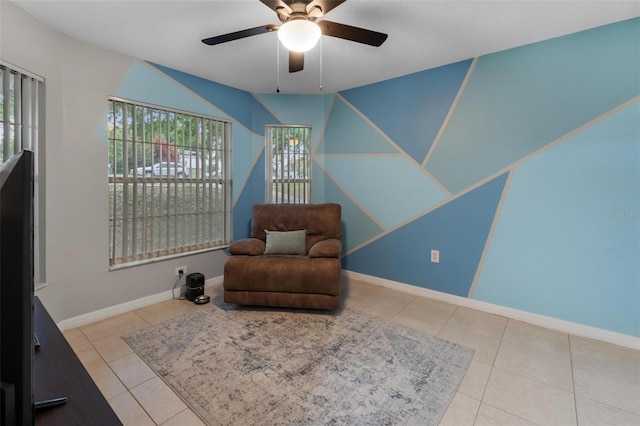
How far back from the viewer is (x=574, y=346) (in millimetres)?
2264

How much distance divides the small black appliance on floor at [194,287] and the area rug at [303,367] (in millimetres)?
355

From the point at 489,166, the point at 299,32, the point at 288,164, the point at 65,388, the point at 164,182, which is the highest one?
the point at 299,32

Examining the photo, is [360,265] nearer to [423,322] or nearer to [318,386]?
[423,322]

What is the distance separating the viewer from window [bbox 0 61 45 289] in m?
2.05

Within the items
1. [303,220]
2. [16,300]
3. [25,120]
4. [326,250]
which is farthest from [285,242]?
[16,300]

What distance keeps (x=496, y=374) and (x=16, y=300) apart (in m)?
2.39

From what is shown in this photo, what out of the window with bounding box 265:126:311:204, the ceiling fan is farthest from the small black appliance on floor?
the ceiling fan

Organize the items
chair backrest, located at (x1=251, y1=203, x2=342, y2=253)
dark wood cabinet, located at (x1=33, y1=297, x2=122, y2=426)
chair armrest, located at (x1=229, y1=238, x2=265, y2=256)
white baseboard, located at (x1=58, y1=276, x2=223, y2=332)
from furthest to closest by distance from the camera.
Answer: chair backrest, located at (x1=251, y1=203, x2=342, y2=253)
chair armrest, located at (x1=229, y1=238, x2=265, y2=256)
white baseboard, located at (x1=58, y1=276, x2=223, y2=332)
dark wood cabinet, located at (x1=33, y1=297, x2=122, y2=426)

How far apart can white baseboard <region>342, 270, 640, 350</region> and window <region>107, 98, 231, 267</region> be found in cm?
228

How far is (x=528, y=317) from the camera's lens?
8.68 ft

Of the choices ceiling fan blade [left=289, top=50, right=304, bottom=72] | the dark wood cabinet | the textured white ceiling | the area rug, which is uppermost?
the textured white ceiling

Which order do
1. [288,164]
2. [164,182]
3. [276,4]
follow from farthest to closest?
[288,164] → [164,182] → [276,4]

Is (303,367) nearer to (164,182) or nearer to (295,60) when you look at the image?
(295,60)

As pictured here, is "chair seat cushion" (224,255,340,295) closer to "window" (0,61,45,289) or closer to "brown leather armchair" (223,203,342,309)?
"brown leather armchair" (223,203,342,309)
